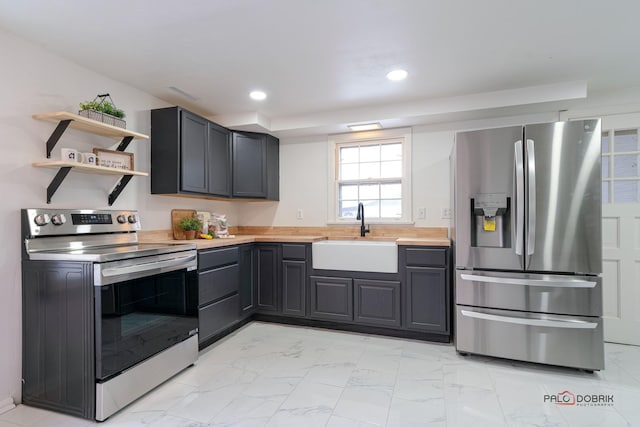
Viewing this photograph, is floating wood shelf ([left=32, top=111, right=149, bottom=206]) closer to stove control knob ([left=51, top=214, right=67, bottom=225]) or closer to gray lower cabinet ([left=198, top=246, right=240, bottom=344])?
stove control knob ([left=51, top=214, right=67, bottom=225])

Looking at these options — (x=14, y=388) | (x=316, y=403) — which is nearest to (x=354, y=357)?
(x=316, y=403)

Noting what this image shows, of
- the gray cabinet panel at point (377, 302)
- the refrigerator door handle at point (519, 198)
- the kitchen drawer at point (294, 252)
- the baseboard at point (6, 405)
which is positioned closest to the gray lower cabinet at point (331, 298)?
the gray cabinet panel at point (377, 302)

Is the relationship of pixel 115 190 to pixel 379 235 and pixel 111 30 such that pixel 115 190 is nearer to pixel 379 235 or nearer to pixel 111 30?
pixel 111 30

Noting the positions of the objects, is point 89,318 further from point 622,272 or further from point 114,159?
point 622,272

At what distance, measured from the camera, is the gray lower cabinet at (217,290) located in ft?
9.11

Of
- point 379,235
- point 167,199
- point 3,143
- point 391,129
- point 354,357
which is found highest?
point 391,129

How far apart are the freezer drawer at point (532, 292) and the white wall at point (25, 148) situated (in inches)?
118

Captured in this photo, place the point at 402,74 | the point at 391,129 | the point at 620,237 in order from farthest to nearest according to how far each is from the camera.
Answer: the point at 391,129 → the point at 620,237 → the point at 402,74

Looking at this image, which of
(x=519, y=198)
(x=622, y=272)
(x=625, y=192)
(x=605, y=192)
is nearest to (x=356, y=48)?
(x=519, y=198)

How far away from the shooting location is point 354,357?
271 centimetres

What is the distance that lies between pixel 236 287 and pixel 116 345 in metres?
1.37

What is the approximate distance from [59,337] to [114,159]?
130cm

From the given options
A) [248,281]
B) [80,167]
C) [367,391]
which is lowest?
[367,391]

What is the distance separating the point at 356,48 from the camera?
226 centimetres
